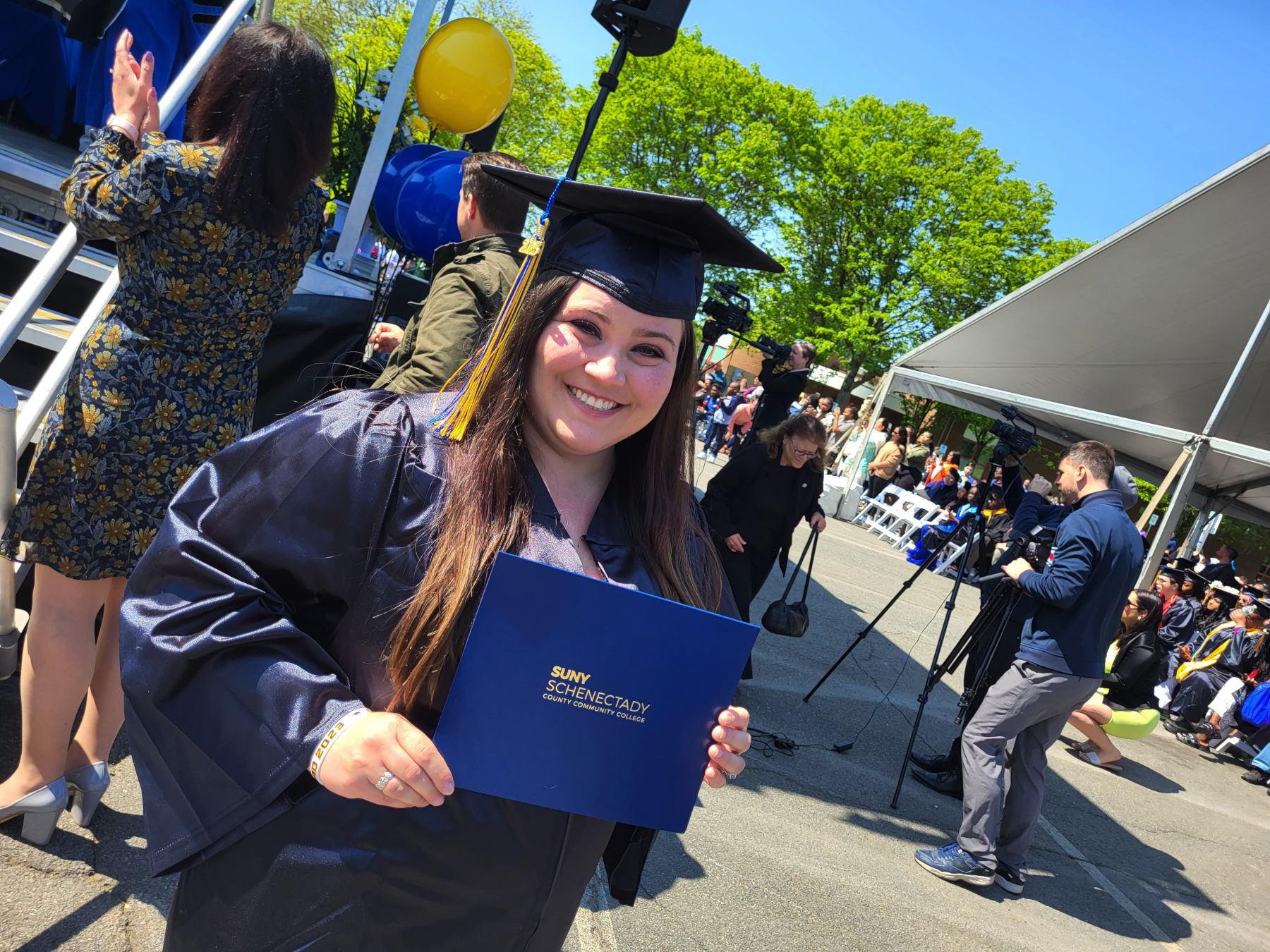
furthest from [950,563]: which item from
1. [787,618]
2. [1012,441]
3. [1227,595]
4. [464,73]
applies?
[464,73]

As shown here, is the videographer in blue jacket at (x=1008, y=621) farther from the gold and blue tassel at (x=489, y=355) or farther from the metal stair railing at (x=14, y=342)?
the metal stair railing at (x=14, y=342)

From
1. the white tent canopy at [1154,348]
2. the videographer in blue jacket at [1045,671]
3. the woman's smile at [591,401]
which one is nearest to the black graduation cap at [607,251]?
the woman's smile at [591,401]

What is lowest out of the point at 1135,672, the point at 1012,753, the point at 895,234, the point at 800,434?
the point at 1012,753

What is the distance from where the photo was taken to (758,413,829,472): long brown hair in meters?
5.27

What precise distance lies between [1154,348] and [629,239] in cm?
1098

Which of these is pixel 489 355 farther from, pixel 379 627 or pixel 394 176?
pixel 394 176

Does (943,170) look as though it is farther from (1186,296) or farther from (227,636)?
(227,636)

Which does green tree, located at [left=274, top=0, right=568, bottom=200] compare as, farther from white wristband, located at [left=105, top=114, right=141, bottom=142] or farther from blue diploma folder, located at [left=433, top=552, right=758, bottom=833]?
blue diploma folder, located at [left=433, top=552, right=758, bottom=833]

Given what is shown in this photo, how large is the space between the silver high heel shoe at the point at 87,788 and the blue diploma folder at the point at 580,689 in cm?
199

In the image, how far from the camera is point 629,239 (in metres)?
1.28

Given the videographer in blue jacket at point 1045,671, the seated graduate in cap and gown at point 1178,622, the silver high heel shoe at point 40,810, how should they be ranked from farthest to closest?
1. the seated graduate in cap and gown at point 1178,622
2. the videographer in blue jacket at point 1045,671
3. the silver high heel shoe at point 40,810

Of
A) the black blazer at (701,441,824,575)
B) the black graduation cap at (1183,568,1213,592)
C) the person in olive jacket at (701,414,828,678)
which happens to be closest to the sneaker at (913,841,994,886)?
the person in olive jacket at (701,414,828,678)

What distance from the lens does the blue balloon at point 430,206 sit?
4711 mm

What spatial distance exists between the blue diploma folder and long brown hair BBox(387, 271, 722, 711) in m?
0.12
